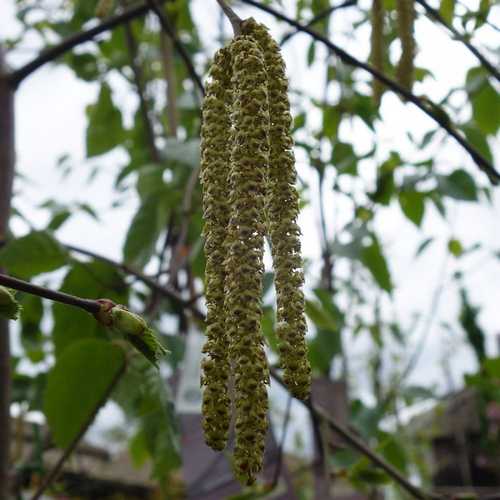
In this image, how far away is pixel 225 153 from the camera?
493 millimetres

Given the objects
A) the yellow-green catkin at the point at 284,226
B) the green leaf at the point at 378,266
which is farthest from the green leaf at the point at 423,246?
the yellow-green catkin at the point at 284,226

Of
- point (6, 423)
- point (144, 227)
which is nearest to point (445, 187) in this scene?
point (144, 227)

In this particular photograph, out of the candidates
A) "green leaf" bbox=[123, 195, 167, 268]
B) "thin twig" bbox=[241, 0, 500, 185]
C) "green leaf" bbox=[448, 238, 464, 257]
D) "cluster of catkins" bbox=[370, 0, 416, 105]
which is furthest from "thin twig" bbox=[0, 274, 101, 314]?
"green leaf" bbox=[448, 238, 464, 257]

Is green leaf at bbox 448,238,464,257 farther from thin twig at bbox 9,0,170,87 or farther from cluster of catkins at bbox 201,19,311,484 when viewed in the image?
cluster of catkins at bbox 201,19,311,484

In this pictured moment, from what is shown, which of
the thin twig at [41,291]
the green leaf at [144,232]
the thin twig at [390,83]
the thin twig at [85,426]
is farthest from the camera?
the green leaf at [144,232]

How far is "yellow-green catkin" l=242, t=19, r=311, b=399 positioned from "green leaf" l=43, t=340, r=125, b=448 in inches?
19.6

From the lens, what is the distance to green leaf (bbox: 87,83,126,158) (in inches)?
62.1

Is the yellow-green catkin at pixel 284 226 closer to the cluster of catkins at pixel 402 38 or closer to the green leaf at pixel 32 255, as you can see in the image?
the cluster of catkins at pixel 402 38

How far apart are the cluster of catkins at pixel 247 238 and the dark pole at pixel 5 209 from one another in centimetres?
61

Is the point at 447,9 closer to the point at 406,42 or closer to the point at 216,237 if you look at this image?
the point at 406,42

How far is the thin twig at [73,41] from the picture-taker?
932 mm

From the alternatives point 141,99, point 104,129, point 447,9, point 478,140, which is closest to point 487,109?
point 478,140

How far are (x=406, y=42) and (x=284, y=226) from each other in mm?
382

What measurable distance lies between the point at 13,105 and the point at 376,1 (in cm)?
Result: 65
